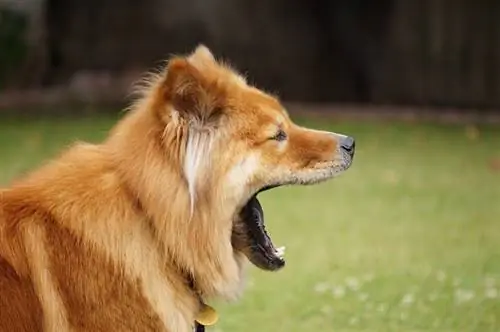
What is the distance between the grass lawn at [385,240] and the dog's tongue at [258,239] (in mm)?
2123

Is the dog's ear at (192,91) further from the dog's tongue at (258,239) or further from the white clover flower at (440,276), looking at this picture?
the white clover flower at (440,276)

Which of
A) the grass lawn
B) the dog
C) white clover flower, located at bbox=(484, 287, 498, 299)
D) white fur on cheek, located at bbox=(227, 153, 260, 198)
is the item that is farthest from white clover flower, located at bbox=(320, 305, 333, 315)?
white fur on cheek, located at bbox=(227, 153, 260, 198)

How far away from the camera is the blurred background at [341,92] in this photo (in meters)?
10.0

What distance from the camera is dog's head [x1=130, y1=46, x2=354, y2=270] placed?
14.3ft

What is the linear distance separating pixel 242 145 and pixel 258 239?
455 millimetres

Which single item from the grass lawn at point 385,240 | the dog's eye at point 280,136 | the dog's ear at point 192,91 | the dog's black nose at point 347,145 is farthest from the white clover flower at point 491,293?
the dog's ear at point 192,91

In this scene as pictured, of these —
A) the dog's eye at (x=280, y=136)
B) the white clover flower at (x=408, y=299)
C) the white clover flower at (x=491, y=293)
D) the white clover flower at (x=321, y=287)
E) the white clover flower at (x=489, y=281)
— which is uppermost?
the dog's eye at (x=280, y=136)

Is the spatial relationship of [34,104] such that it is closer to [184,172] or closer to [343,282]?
[343,282]

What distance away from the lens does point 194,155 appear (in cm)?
438

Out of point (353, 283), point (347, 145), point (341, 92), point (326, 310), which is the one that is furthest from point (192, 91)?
point (341, 92)

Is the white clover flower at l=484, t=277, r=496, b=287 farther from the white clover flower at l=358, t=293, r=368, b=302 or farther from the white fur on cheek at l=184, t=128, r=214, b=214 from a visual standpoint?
the white fur on cheek at l=184, t=128, r=214, b=214

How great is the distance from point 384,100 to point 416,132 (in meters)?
3.36

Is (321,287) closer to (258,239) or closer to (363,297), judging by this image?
(363,297)

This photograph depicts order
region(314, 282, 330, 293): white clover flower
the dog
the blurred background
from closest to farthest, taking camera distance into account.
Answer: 1. the dog
2. region(314, 282, 330, 293): white clover flower
3. the blurred background
